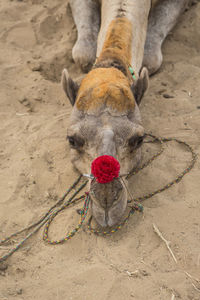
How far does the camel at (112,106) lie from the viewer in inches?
117

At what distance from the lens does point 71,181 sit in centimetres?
378

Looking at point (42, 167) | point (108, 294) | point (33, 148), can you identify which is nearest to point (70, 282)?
point (108, 294)

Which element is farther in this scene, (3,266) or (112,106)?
(112,106)

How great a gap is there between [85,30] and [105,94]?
312 centimetres

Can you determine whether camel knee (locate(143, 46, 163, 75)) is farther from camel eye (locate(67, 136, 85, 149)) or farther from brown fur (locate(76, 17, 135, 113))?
camel eye (locate(67, 136, 85, 149))

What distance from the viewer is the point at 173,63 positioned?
595cm

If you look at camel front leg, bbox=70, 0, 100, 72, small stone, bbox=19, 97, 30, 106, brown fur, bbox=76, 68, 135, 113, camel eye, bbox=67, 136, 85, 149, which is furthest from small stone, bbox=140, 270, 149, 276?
camel front leg, bbox=70, 0, 100, 72

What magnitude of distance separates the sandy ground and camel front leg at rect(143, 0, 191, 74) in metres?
0.22

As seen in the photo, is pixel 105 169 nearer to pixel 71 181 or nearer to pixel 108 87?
pixel 108 87

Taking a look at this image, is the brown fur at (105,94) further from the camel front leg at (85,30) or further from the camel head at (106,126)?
the camel front leg at (85,30)

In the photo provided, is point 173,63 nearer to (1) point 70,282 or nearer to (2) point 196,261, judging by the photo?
(2) point 196,261

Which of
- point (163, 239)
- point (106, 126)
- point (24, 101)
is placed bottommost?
point (24, 101)

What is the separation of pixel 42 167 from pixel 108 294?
180 cm

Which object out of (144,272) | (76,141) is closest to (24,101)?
(76,141)
